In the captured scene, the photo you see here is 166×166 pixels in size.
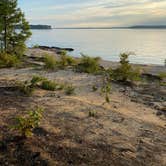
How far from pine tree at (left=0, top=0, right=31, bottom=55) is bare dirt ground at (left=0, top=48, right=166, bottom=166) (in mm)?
18007

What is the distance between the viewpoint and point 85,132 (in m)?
8.77

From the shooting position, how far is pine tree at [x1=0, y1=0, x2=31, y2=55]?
3053 cm

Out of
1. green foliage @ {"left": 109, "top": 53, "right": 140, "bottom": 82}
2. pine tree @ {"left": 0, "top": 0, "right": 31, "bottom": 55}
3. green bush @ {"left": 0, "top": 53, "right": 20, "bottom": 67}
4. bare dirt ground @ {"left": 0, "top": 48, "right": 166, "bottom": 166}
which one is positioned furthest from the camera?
pine tree @ {"left": 0, "top": 0, "right": 31, "bottom": 55}

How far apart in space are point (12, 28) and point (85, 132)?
82.7 feet

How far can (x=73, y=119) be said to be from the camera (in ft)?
32.2

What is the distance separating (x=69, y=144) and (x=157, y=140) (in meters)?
2.44

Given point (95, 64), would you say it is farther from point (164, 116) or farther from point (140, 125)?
point (140, 125)

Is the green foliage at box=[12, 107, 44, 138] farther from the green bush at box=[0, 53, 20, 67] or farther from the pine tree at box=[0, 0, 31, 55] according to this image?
the pine tree at box=[0, 0, 31, 55]

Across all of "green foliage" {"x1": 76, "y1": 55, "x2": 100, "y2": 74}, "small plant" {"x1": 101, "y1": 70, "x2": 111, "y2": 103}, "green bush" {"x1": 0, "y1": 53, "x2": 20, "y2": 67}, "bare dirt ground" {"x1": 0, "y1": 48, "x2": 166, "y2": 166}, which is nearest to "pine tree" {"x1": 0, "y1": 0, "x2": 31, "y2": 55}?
"green bush" {"x1": 0, "y1": 53, "x2": 20, "y2": 67}

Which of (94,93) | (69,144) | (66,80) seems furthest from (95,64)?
(69,144)

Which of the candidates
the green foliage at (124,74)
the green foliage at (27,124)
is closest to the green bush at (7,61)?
the green foliage at (124,74)

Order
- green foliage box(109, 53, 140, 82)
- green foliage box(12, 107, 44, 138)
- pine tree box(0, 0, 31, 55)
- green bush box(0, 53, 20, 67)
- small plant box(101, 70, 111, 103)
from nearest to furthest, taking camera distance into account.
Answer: green foliage box(12, 107, 44, 138) → small plant box(101, 70, 111, 103) → green foliage box(109, 53, 140, 82) → green bush box(0, 53, 20, 67) → pine tree box(0, 0, 31, 55)

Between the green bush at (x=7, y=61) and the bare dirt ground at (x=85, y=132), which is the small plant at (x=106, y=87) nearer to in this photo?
the bare dirt ground at (x=85, y=132)

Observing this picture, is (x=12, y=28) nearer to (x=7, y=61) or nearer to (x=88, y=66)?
(x=7, y=61)
